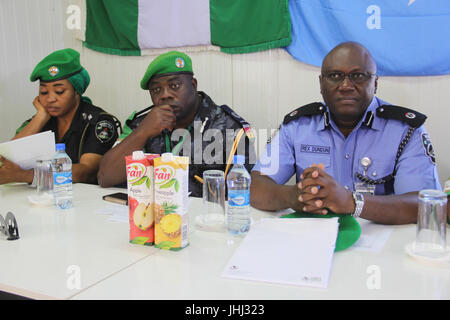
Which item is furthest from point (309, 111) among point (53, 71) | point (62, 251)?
point (53, 71)

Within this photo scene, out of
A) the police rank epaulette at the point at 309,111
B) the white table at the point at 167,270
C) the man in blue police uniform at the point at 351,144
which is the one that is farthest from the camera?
the police rank epaulette at the point at 309,111

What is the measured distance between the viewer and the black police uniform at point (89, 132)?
2320mm

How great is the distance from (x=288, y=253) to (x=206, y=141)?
119 centimetres

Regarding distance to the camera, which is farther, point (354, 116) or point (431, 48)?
point (431, 48)

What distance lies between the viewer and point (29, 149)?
1.90m

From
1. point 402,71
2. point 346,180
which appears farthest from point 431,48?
point 346,180

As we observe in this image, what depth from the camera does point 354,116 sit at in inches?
69.1

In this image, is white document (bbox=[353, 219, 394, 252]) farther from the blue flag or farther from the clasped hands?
the blue flag

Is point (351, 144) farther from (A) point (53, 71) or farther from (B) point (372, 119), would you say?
(A) point (53, 71)

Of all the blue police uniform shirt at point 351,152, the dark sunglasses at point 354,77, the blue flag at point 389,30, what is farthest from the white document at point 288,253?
the blue flag at point 389,30

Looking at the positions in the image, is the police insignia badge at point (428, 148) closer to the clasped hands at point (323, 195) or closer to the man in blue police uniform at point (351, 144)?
the man in blue police uniform at point (351, 144)

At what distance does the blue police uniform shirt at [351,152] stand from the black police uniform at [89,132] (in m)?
1.01

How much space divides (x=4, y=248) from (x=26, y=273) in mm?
222
